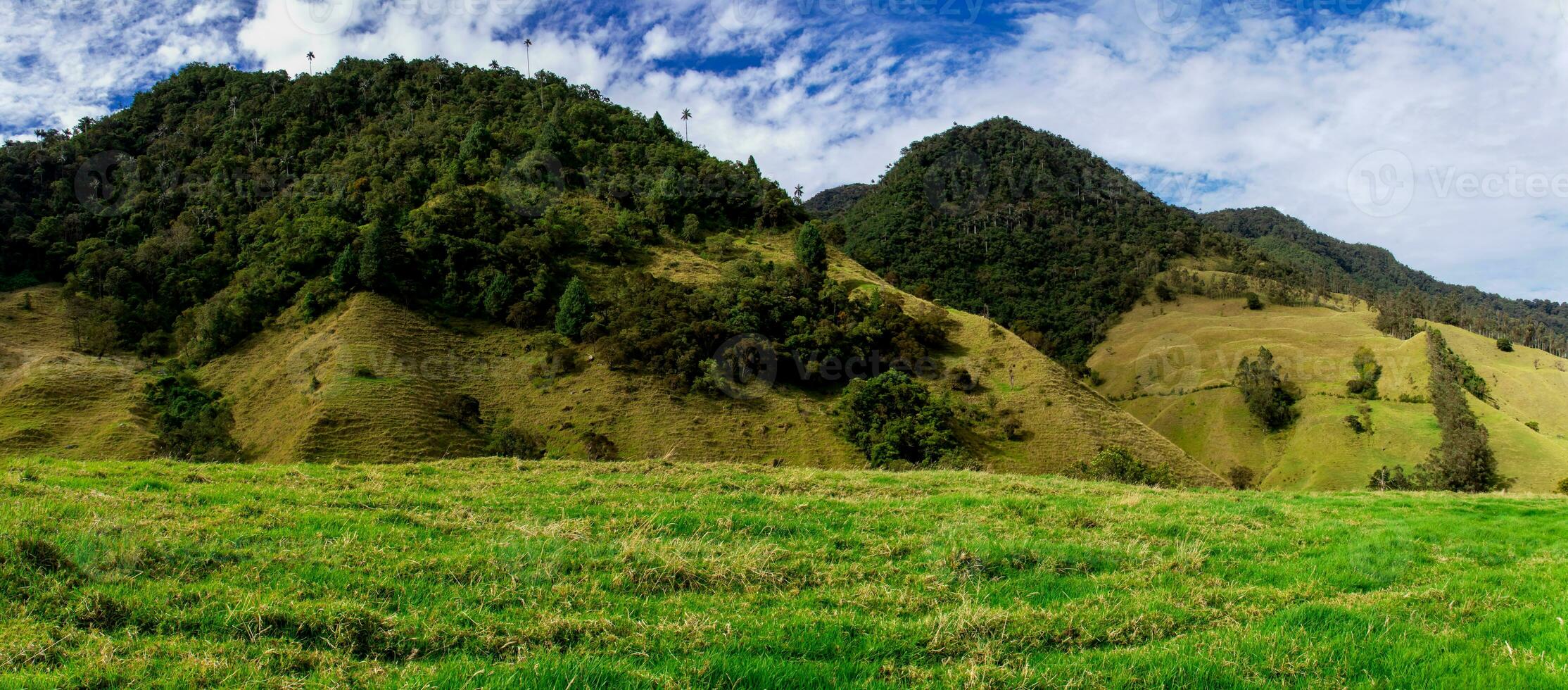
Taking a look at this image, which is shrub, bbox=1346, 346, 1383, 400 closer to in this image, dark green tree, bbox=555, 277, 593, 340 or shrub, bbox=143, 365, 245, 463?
dark green tree, bbox=555, 277, 593, 340

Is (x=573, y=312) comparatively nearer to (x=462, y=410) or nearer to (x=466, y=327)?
(x=466, y=327)

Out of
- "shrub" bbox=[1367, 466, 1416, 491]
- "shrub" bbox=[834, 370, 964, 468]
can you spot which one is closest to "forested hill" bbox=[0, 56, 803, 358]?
"shrub" bbox=[834, 370, 964, 468]

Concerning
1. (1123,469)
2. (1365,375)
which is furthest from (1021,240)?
(1123,469)

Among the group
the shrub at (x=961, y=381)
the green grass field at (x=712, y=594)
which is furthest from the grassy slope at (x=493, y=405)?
the green grass field at (x=712, y=594)

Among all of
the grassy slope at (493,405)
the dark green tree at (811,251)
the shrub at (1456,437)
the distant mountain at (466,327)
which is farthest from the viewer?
the dark green tree at (811,251)

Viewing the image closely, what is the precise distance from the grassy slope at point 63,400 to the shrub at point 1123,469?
201 feet

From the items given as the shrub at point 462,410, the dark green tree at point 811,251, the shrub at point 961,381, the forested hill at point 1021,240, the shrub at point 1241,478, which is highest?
the forested hill at point 1021,240

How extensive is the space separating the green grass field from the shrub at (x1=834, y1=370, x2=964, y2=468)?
4315 centimetres

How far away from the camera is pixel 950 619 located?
17.9 ft

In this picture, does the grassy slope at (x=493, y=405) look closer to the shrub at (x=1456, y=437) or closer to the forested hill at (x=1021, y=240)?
the shrub at (x=1456, y=437)

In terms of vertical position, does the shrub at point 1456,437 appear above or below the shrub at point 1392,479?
above

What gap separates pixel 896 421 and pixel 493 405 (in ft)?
98.7

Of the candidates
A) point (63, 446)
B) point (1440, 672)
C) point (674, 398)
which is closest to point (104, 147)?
point (63, 446)

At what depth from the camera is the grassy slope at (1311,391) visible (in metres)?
81.5
